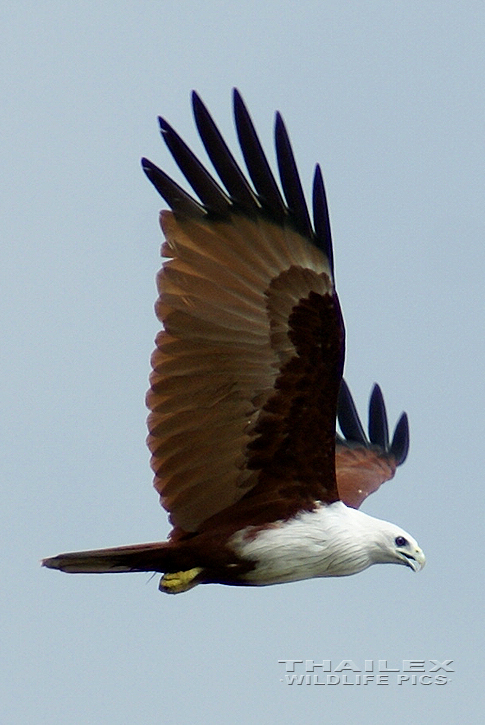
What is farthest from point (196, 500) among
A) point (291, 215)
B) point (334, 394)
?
point (291, 215)

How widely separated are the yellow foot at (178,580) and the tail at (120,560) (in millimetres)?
44

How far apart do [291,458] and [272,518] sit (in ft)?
1.31

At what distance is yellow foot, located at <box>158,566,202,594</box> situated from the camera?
31.1 ft

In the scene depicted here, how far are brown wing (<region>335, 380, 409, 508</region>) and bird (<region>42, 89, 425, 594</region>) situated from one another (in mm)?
2211

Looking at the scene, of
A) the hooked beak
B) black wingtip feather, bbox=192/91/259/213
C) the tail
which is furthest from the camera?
the hooked beak

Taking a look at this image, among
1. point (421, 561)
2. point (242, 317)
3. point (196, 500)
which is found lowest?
point (421, 561)

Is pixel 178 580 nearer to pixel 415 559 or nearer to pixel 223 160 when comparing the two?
pixel 415 559

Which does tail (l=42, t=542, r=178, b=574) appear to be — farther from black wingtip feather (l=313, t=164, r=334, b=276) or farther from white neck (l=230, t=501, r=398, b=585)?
black wingtip feather (l=313, t=164, r=334, b=276)

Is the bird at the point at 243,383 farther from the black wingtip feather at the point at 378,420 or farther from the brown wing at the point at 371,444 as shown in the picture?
the black wingtip feather at the point at 378,420

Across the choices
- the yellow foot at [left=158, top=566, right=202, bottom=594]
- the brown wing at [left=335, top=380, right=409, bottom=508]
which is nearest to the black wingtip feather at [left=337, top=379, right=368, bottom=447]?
the brown wing at [left=335, top=380, right=409, bottom=508]

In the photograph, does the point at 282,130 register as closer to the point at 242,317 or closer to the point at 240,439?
the point at 242,317

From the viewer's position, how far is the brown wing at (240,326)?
29.8 ft

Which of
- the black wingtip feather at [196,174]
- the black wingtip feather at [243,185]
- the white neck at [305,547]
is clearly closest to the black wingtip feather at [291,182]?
the black wingtip feather at [243,185]

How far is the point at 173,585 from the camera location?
9477 mm
